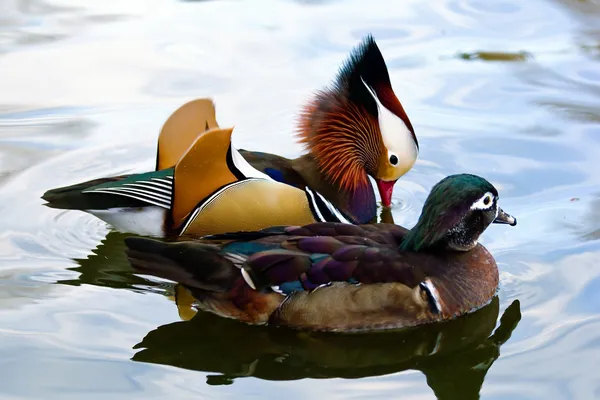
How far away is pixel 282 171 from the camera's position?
18.5ft

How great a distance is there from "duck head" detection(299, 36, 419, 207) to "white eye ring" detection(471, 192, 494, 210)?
0.99m

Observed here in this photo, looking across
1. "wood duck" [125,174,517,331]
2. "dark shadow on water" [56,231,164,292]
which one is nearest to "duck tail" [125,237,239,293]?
"wood duck" [125,174,517,331]

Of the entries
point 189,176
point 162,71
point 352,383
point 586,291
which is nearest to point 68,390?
point 352,383

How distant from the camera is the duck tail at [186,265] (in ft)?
15.5

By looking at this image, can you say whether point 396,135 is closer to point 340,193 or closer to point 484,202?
point 340,193

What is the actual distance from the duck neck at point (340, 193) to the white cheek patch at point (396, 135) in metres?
→ 0.26

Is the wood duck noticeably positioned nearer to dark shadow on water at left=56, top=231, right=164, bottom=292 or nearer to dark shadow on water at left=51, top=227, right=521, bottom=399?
dark shadow on water at left=51, top=227, right=521, bottom=399

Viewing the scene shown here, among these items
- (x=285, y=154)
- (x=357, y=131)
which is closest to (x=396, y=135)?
(x=357, y=131)

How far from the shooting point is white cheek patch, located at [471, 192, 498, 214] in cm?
493

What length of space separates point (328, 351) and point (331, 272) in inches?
13.1

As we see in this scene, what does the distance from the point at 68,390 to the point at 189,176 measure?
4.71ft

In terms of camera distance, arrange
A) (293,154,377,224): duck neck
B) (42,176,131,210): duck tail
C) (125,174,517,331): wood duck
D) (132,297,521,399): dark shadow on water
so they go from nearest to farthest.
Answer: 1. (132,297,521,399): dark shadow on water
2. (125,174,517,331): wood duck
3. (42,176,131,210): duck tail
4. (293,154,377,224): duck neck

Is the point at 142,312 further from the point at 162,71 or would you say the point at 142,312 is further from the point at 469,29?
the point at 469,29

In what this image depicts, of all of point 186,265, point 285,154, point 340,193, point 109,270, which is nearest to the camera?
point 186,265
